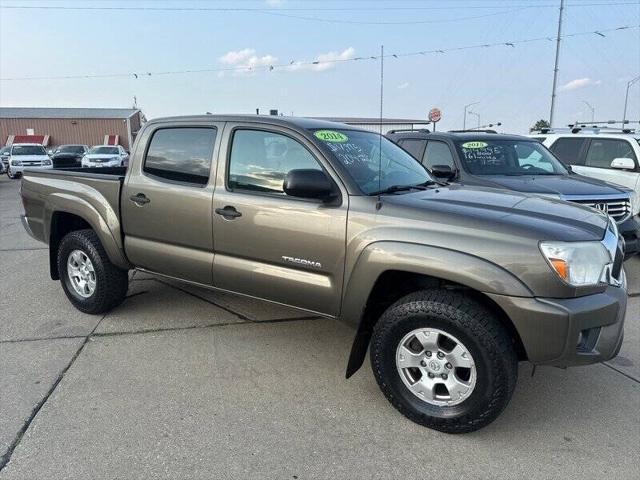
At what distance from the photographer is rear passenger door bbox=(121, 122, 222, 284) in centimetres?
370

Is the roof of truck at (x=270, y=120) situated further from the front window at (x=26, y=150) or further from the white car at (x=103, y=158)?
the front window at (x=26, y=150)

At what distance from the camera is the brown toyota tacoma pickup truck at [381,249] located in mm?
2559

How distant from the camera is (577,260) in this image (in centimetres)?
255

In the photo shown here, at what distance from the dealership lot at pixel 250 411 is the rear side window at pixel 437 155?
3.22m

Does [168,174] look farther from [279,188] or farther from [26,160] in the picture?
[26,160]

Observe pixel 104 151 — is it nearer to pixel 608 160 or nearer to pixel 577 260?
pixel 608 160

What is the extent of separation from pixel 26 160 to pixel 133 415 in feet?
80.6

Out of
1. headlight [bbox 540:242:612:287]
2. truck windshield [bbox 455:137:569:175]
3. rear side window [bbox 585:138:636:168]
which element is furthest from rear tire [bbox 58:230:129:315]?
rear side window [bbox 585:138:636:168]

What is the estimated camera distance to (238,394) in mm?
3223

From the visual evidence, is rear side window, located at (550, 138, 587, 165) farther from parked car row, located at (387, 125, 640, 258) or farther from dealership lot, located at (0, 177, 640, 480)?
dealership lot, located at (0, 177, 640, 480)

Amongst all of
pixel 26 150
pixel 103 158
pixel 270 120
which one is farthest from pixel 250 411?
pixel 26 150

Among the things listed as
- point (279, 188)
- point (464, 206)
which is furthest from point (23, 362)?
point (464, 206)

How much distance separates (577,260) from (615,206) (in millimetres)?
3845

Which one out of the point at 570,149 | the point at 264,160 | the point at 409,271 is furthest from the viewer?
the point at 570,149
